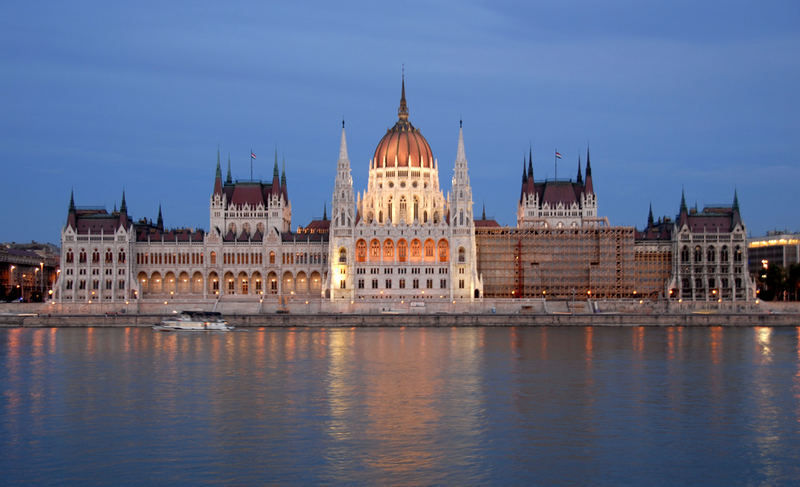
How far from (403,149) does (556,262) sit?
23787mm

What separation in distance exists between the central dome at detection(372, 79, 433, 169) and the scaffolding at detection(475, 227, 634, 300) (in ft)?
42.5

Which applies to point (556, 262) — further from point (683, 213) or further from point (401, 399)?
point (401, 399)

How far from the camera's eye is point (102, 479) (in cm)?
3061

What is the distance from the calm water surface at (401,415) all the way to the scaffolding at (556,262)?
1868 inches

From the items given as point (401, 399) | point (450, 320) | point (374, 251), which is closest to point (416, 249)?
point (374, 251)

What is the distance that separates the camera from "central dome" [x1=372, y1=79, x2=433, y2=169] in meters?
124

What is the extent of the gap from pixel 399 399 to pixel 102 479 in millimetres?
17746

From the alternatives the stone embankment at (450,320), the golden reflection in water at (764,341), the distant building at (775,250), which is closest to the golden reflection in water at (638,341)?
the stone embankment at (450,320)

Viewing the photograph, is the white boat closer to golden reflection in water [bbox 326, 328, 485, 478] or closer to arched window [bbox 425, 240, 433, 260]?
golden reflection in water [bbox 326, 328, 485, 478]

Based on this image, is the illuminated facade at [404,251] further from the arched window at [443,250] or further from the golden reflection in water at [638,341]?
the golden reflection in water at [638,341]

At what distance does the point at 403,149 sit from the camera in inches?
4904

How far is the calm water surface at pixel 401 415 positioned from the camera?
3177 cm

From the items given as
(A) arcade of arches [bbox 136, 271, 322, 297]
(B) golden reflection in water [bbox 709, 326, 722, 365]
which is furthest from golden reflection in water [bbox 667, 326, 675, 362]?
(A) arcade of arches [bbox 136, 271, 322, 297]

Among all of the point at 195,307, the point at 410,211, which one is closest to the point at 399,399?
the point at 195,307
